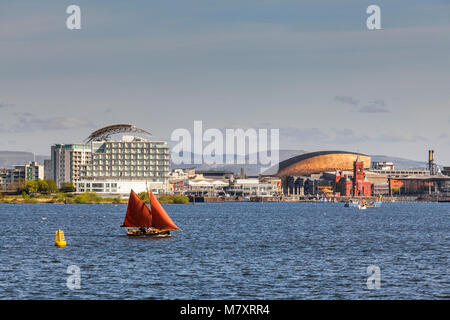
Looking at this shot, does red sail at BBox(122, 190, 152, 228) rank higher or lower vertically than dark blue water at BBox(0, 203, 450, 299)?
higher

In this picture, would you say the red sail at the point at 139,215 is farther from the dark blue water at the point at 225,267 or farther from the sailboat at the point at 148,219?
the dark blue water at the point at 225,267

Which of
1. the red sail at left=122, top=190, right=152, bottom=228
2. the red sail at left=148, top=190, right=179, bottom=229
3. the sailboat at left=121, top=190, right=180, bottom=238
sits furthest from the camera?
the red sail at left=122, top=190, right=152, bottom=228

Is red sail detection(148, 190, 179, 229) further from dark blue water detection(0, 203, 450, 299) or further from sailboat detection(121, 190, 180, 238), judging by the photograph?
dark blue water detection(0, 203, 450, 299)

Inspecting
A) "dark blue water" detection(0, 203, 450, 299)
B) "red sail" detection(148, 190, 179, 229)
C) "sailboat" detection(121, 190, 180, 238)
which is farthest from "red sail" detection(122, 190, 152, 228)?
"dark blue water" detection(0, 203, 450, 299)

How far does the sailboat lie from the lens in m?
92.8

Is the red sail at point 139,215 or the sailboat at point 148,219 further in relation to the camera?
the red sail at point 139,215

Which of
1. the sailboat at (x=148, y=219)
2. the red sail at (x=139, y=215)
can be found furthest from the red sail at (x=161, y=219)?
the red sail at (x=139, y=215)

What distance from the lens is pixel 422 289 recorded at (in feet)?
161

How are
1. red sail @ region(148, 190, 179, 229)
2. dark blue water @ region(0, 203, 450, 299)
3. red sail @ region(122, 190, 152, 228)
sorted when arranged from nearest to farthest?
1. dark blue water @ region(0, 203, 450, 299)
2. red sail @ region(148, 190, 179, 229)
3. red sail @ region(122, 190, 152, 228)

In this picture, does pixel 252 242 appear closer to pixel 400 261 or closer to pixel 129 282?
pixel 400 261

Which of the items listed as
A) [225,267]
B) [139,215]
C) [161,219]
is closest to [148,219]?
[139,215]

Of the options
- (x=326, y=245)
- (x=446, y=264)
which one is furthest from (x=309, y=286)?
(x=326, y=245)

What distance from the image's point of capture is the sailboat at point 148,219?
304 feet
